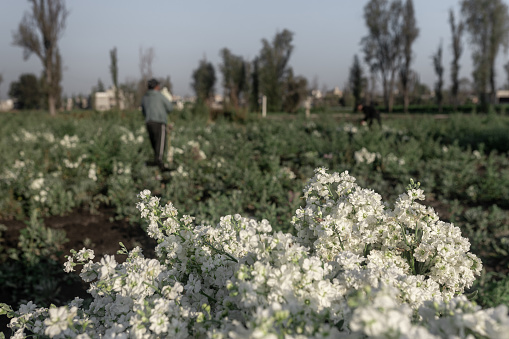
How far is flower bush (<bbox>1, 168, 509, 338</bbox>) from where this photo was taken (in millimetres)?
1102

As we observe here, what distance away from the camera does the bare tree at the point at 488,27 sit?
116ft

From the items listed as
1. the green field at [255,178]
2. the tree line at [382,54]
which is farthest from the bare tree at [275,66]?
Answer: the green field at [255,178]

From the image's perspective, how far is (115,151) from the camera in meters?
7.57

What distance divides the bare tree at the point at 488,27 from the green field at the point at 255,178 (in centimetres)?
3238

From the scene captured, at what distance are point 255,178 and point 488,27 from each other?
39209 millimetres

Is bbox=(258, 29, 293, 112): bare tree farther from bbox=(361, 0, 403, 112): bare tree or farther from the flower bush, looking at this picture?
the flower bush

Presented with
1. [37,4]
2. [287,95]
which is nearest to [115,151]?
[37,4]

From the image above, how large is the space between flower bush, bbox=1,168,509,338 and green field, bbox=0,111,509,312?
190 centimetres

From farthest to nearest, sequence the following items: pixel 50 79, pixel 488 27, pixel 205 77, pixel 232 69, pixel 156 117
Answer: pixel 205 77, pixel 232 69, pixel 488 27, pixel 50 79, pixel 156 117

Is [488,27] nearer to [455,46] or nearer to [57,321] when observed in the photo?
[455,46]

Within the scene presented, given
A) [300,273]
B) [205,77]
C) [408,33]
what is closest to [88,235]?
[300,273]

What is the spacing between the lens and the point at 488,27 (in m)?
35.9

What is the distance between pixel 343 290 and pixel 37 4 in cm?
3411

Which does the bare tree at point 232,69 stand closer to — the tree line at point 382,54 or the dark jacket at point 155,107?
the tree line at point 382,54
